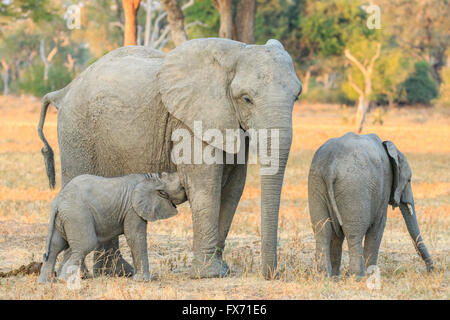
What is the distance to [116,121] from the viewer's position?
272 inches

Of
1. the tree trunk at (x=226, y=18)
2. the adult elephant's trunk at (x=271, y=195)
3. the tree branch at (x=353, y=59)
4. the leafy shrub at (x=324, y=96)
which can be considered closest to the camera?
the adult elephant's trunk at (x=271, y=195)

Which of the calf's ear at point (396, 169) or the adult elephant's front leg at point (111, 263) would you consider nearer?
the calf's ear at point (396, 169)

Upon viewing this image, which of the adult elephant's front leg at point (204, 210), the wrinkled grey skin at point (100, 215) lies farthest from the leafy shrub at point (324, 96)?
the wrinkled grey skin at point (100, 215)

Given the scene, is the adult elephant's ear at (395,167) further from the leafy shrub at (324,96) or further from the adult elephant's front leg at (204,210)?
the leafy shrub at (324,96)

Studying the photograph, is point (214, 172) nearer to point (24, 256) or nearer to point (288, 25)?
point (24, 256)

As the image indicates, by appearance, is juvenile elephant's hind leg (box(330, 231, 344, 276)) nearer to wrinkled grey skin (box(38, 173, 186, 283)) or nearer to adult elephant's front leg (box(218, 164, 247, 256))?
adult elephant's front leg (box(218, 164, 247, 256))

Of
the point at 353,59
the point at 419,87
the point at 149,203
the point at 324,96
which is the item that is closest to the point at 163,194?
the point at 149,203

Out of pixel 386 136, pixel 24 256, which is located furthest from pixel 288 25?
pixel 24 256

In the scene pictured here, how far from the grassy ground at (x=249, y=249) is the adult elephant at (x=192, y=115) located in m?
0.49

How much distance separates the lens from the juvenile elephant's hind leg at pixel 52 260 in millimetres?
6172

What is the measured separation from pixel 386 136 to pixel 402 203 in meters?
19.2

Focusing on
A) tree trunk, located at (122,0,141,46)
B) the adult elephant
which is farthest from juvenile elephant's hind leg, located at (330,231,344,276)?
tree trunk, located at (122,0,141,46)

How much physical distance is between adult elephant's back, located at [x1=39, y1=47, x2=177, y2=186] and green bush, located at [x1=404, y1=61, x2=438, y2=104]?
3962 centimetres

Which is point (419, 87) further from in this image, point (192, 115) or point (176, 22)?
point (192, 115)
